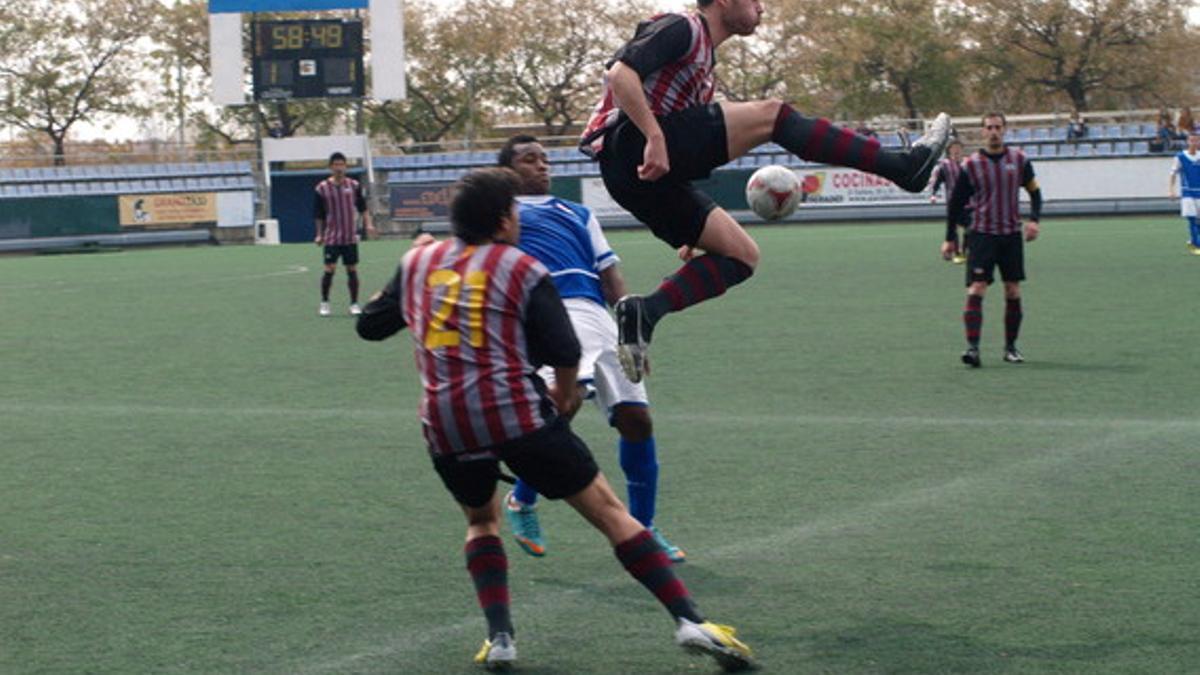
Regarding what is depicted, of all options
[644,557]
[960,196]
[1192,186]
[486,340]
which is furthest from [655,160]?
[1192,186]

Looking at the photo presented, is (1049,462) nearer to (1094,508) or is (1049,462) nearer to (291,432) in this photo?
(1094,508)

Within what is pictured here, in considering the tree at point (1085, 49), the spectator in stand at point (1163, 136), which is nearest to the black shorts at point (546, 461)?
the spectator in stand at point (1163, 136)

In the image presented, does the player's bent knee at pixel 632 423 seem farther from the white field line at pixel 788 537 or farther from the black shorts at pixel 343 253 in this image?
the black shorts at pixel 343 253

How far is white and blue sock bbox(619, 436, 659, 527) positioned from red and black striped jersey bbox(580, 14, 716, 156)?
127 cm

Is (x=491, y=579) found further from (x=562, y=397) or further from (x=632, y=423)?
(x=632, y=423)

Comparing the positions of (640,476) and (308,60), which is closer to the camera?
(640,476)

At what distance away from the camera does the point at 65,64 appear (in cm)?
6850

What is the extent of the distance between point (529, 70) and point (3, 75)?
21.3 m

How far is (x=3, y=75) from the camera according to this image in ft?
223

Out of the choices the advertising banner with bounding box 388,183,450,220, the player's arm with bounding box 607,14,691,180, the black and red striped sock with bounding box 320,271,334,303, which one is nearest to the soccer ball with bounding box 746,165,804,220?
the player's arm with bounding box 607,14,691,180

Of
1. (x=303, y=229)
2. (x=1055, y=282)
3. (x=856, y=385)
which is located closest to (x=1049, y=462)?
(x=856, y=385)

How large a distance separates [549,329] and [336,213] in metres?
16.3

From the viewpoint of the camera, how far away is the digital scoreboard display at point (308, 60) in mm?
44250

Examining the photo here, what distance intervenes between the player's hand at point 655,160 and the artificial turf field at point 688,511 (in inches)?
61.3
